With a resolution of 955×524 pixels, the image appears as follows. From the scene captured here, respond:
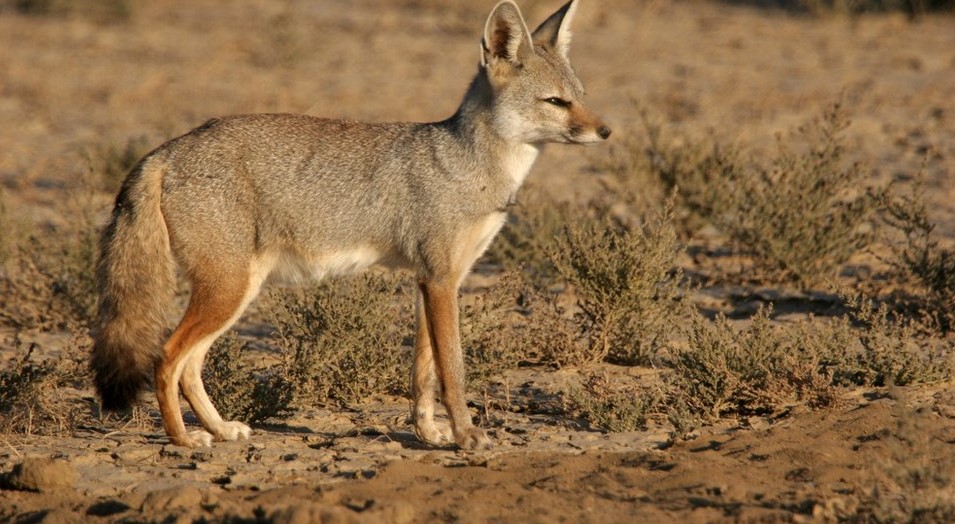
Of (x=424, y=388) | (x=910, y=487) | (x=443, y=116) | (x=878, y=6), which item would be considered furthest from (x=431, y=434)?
(x=878, y=6)

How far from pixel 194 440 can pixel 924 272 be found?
5.06 meters

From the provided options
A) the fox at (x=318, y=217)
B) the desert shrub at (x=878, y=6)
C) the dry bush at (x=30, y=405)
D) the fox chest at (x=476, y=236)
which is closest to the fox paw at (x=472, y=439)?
the fox at (x=318, y=217)

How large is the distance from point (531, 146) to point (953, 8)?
13.7 metres

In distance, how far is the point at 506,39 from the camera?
651 cm

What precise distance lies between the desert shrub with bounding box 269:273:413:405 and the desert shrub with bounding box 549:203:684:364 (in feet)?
3.82

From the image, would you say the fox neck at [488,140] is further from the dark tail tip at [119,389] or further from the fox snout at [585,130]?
the dark tail tip at [119,389]

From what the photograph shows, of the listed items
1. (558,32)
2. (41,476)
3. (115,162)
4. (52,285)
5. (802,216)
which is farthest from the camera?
(115,162)

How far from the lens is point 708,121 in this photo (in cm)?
A: 1359

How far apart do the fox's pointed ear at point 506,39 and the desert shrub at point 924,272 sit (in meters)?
3.32

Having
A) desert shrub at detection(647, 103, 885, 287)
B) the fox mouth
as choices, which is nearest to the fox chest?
the fox mouth

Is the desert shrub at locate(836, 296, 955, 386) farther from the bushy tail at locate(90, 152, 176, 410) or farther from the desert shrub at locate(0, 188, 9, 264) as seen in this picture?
the desert shrub at locate(0, 188, 9, 264)

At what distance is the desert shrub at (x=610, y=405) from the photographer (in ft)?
21.1

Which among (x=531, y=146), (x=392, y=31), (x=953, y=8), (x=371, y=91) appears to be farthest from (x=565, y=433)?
(x=953, y=8)

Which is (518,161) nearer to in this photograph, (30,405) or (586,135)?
(586,135)
